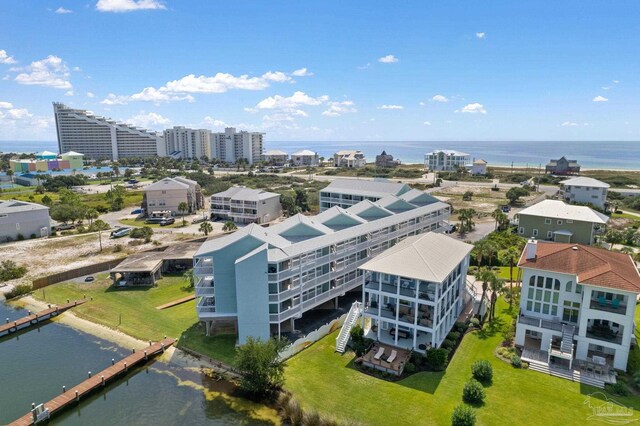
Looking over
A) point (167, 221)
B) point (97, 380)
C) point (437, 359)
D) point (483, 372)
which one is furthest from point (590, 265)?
point (167, 221)

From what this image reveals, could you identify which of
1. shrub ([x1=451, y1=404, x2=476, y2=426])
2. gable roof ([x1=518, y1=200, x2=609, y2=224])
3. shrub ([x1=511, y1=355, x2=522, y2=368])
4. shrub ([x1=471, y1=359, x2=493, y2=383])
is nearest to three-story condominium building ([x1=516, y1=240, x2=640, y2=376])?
shrub ([x1=511, y1=355, x2=522, y2=368])

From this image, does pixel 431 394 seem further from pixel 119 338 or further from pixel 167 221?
pixel 167 221

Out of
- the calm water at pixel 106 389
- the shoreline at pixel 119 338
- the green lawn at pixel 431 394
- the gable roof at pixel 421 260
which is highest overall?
the gable roof at pixel 421 260

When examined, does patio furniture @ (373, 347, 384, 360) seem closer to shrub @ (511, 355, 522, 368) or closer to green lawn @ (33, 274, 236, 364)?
shrub @ (511, 355, 522, 368)

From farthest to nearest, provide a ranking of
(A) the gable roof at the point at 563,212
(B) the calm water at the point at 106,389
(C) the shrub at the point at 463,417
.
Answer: (A) the gable roof at the point at 563,212 → (B) the calm water at the point at 106,389 → (C) the shrub at the point at 463,417

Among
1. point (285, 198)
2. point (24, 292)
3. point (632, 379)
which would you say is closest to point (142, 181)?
point (285, 198)

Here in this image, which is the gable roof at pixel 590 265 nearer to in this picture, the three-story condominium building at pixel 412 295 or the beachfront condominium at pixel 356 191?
the three-story condominium building at pixel 412 295

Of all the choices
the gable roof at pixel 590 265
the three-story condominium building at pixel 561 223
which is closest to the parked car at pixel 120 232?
the gable roof at pixel 590 265
